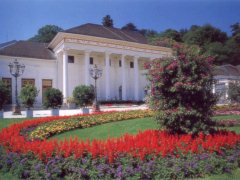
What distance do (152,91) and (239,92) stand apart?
1186 centimetres

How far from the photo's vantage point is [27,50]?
134 ft

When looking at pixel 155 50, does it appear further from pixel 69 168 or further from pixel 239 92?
pixel 69 168

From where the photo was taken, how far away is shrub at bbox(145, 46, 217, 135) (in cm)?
824

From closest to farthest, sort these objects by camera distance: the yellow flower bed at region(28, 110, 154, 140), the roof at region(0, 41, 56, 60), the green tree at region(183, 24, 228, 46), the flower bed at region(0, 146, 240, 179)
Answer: the flower bed at region(0, 146, 240, 179), the yellow flower bed at region(28, 110, 154, 140), the roof at region(0, 41, 56, 60), the green tree at region(183, 24, 228, 46)

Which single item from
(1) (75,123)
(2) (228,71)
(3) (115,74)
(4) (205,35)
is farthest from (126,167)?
(4) (205,35)

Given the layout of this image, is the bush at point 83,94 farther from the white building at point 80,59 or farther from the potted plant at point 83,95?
the white building at point 80,59

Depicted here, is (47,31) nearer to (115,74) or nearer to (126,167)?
(115,74)

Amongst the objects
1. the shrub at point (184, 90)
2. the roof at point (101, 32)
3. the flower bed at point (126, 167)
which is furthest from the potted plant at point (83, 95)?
the flower bed at point (126, 167)

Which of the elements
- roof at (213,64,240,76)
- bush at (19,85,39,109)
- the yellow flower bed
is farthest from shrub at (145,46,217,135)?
roof at (213,64,240,76)

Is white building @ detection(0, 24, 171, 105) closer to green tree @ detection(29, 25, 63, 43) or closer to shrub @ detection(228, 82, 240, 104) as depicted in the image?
shrub @ detection(228, 82, 240, 104)

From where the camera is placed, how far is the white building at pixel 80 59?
3831 cm

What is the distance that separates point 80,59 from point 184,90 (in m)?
37.0

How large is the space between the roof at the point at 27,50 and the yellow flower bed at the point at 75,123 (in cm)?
2513

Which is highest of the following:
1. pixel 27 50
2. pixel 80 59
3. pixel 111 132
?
pixel 27 50
